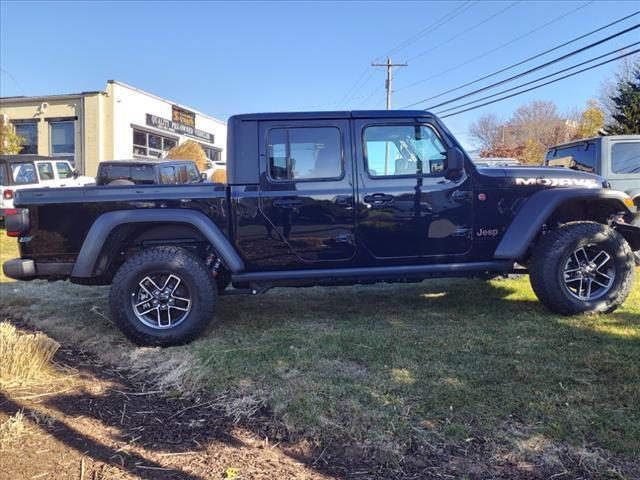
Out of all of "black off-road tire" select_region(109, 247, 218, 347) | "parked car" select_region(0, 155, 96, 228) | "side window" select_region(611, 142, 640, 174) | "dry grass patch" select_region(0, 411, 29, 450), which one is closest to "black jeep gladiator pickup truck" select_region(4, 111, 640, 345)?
"black off-road tire" select_region(109, 247, 218, 347)

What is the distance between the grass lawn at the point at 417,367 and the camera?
2.91 meters

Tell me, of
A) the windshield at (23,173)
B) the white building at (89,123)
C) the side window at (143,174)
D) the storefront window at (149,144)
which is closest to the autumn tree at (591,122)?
the white building at (89,123)

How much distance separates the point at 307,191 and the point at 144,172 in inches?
405

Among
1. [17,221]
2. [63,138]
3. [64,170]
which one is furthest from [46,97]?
[17,221]

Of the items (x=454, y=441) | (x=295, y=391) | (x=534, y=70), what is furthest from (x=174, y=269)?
(x=534, y=70)

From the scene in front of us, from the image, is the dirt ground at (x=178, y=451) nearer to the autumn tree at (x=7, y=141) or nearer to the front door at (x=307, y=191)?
the front door at (x=307, y=191)

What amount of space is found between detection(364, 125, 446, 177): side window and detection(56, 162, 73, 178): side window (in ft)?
44.1

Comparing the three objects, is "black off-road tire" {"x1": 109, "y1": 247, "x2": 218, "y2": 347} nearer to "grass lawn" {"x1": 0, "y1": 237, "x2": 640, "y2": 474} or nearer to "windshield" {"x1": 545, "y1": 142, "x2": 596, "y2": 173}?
"grass lawn" {"x1": 0, "y1": 237, "x2": 640, "y2": 474}

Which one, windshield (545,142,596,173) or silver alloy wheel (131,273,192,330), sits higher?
windshield (545,142,596,173)

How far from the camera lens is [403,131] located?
15.9 ft

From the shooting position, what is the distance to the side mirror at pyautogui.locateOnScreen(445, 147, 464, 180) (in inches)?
185

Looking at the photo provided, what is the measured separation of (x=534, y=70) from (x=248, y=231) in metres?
16.3

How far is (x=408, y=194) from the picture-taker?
465cm

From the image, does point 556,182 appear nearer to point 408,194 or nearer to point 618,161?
point 408,194
